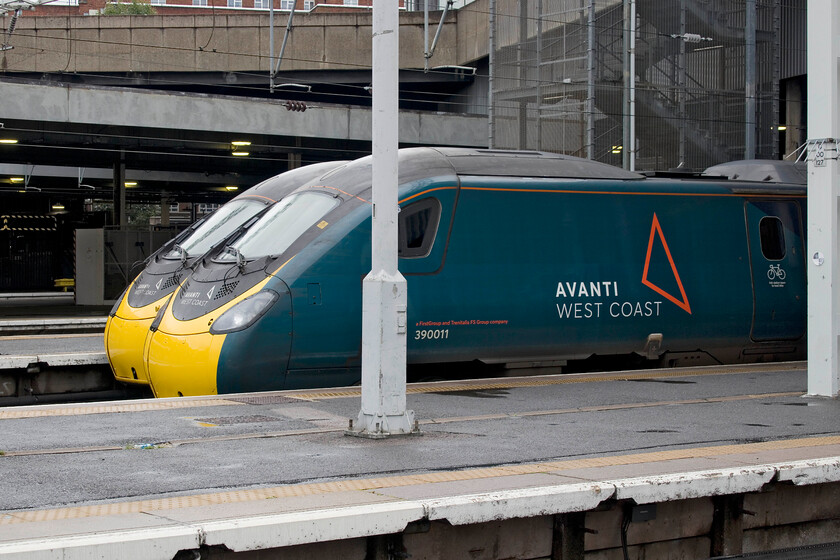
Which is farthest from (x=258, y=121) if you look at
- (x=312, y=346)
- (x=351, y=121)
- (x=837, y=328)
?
(x=837, y=328)

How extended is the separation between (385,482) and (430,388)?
435 cm

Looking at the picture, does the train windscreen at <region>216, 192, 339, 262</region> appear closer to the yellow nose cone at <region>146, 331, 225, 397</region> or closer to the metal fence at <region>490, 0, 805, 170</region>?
the yellow nose cone at <region>146, 331, 225, 397</region>

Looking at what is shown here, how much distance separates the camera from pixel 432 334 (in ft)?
37.7

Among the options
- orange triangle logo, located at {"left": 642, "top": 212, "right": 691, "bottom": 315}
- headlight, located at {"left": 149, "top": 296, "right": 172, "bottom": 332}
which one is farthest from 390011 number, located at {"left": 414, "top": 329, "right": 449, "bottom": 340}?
orange triangle logo, located at {"left": 642, "top": 212, "right": 691, "bottom": 315}

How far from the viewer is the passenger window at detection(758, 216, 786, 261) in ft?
46.6

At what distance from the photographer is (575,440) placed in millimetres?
7668

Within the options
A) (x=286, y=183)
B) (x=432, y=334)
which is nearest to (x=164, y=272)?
(x=286, y=183)

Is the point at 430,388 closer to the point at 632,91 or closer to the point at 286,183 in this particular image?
the point at 286,183

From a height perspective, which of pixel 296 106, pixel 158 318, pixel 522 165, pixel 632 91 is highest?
pixel 632 91

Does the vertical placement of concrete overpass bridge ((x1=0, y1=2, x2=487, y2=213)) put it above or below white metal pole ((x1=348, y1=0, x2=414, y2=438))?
above

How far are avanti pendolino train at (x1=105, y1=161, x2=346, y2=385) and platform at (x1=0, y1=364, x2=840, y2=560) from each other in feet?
10.3

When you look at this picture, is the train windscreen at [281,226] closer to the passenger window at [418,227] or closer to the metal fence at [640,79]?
the passenger window at [418,227]

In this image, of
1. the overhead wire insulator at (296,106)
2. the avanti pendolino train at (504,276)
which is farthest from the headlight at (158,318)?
the overhead wire insulator at (296,106)

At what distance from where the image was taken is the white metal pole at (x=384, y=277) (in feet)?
25.9
